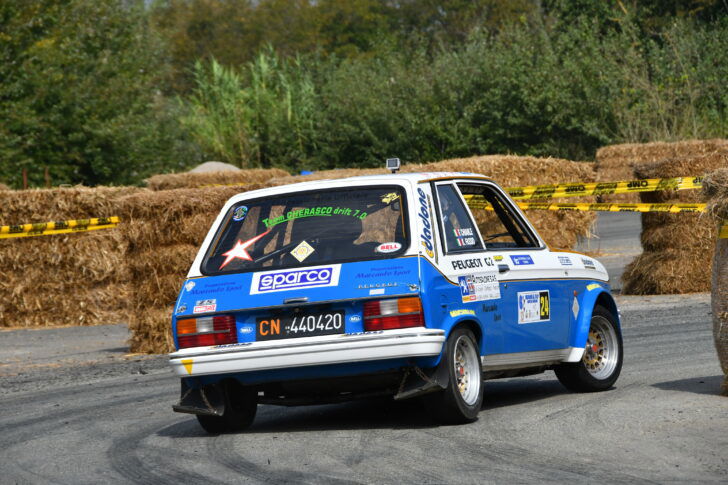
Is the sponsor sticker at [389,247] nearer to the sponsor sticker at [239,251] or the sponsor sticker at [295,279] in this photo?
the sponsor sticker at [295,279]

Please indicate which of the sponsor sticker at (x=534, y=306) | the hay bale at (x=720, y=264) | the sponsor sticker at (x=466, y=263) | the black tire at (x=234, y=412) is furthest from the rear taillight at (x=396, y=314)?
the hay bale at (x=720, y=264)

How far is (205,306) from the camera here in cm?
793

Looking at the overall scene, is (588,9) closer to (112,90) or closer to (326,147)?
(326,147)

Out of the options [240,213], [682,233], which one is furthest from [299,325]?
[682,233]

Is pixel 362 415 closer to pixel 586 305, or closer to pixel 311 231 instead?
pixel 311 231

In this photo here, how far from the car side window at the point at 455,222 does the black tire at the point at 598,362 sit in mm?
1465

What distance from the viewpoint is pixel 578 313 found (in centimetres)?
930

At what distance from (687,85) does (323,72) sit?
17153mm

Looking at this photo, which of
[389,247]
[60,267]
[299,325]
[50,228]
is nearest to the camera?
[299,325]

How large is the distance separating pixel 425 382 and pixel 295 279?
41.2 inches

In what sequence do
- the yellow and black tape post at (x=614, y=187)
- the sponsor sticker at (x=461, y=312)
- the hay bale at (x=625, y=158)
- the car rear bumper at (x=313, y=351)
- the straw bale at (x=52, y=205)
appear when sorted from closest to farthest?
the car rear bumper at (x=313, y=351) < the sponsor sticker at (x=461, y=312) < the yellow and black tape post at (x=614, y=187) < the straw bale at (x=52, y=205) < the hay bale at (x=625, y=158)

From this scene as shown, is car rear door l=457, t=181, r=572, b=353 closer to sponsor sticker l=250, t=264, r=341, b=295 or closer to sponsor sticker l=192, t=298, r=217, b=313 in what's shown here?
sponsor sticker l=250, t=264, r=341, b=295

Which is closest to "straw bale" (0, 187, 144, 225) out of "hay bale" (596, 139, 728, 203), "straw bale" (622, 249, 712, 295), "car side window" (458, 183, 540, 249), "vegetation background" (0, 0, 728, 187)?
"straw bale" (622, 249, 712, 295)

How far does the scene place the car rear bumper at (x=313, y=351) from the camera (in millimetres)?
7441
